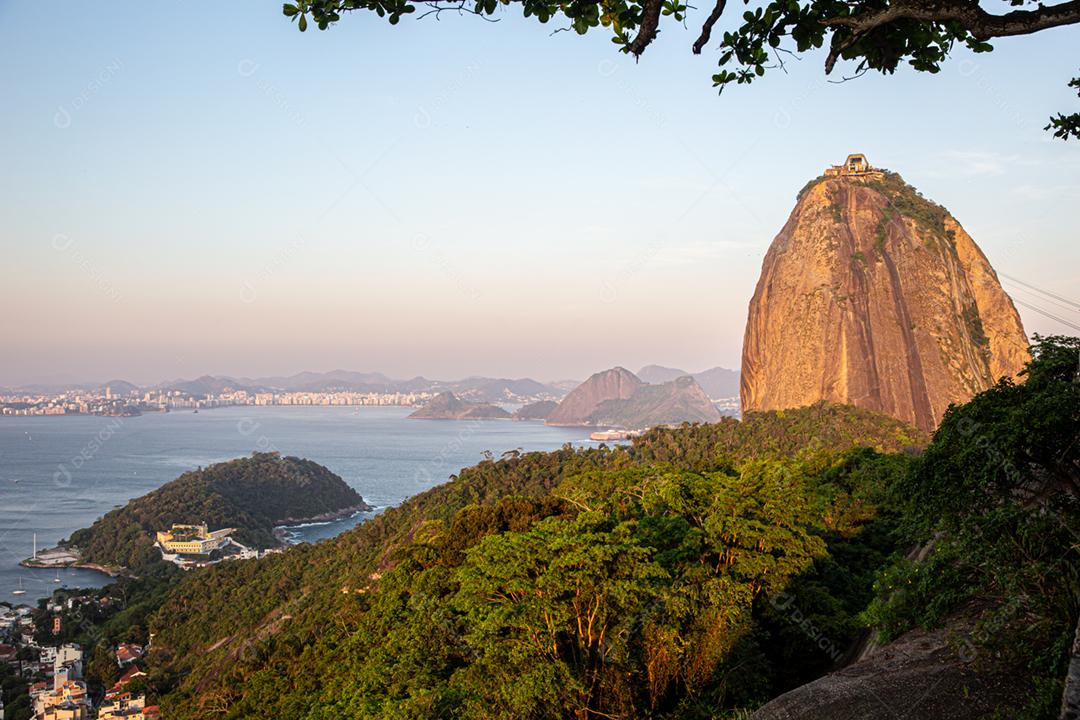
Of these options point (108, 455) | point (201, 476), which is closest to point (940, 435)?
point (201, 476)

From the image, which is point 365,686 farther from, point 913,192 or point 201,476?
point 201,476

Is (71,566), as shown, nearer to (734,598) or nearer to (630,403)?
(734,598)

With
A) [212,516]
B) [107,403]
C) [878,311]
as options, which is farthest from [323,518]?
[107,403]

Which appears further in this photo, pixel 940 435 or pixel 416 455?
pixel 416 455

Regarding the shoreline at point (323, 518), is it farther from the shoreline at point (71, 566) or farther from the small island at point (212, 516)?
the shoreline at point (71, 566)

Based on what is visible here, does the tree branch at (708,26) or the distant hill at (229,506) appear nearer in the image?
the tree branch at (708,26)

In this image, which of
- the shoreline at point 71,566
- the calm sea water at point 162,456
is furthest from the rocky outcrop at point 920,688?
the shoreline at point 71,566

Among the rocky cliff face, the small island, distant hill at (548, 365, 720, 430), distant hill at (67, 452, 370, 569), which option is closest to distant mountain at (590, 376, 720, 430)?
distant hill at (548, 365, 720, 430)
